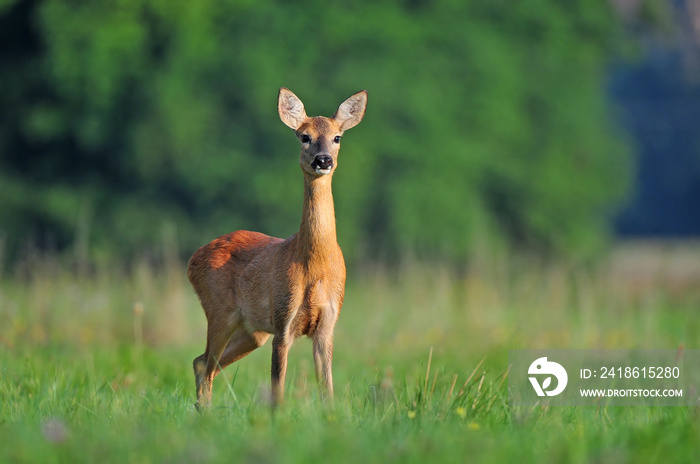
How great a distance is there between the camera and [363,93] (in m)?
5.68

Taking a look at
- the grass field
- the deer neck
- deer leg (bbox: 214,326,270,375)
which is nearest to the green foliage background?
the grass field

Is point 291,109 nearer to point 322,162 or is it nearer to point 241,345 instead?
point 322,162

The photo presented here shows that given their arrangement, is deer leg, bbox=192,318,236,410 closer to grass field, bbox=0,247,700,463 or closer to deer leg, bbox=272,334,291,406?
grass field, bbox=0,247,700,463

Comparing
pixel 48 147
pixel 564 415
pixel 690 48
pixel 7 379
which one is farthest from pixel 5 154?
pixel 690 48

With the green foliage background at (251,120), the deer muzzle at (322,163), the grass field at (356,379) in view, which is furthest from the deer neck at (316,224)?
the green foliage background at (251,120)

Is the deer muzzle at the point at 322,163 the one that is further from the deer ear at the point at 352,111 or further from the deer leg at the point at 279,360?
the deer leg at the point at 279,360

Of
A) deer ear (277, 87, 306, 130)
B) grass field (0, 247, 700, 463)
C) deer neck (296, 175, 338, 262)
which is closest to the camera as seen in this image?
grass field (0, 247, 700, 463)

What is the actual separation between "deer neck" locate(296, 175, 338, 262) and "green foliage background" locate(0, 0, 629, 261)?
10.7 meters

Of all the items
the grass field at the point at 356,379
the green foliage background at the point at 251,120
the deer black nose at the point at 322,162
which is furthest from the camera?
the green foliage background at the point at 251,120

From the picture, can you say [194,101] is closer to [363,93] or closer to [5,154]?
[5,154]

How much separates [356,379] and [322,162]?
8.21 feet

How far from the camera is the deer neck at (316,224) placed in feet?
17.4

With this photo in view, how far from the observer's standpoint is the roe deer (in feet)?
17.4

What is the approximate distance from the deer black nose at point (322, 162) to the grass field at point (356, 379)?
116 cm
